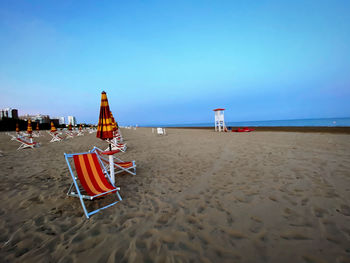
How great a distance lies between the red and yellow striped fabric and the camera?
2811 mm

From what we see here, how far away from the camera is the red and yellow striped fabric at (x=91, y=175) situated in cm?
281

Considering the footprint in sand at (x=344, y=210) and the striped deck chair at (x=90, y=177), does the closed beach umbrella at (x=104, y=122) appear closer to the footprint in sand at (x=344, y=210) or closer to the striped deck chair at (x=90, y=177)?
the striped deck chair at (x=90, y=177)

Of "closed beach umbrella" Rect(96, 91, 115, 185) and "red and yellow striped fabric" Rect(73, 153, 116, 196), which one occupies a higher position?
"closed beach umbrella" Rect(96, 91, 115, 185)

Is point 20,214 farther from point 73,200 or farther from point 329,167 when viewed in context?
point 329,167

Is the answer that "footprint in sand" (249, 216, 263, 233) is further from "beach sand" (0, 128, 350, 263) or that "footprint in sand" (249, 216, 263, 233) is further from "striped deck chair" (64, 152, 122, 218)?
"striped deck chair" (64, 152, 122, 218)

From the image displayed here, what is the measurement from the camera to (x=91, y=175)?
10.1 feet

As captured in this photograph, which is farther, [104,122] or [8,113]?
[8,113]

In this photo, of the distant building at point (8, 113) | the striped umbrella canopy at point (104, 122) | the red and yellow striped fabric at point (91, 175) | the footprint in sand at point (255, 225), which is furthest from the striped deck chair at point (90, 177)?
the distant building at point (8, 113)

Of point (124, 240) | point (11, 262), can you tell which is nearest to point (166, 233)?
point (124, 240)

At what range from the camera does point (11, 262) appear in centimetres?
171

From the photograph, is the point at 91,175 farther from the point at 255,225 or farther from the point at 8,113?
the point at 8,113

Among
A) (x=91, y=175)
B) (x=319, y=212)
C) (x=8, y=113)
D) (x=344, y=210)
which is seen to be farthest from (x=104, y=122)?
(x=8, y=113)

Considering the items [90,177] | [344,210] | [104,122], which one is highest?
[104,122]

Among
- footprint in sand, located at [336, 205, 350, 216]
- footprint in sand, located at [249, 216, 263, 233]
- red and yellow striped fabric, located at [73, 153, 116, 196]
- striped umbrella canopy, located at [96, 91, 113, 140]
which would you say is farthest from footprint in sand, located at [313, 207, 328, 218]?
striped umbrella canopy, located at [96, 91, 113, 140]
